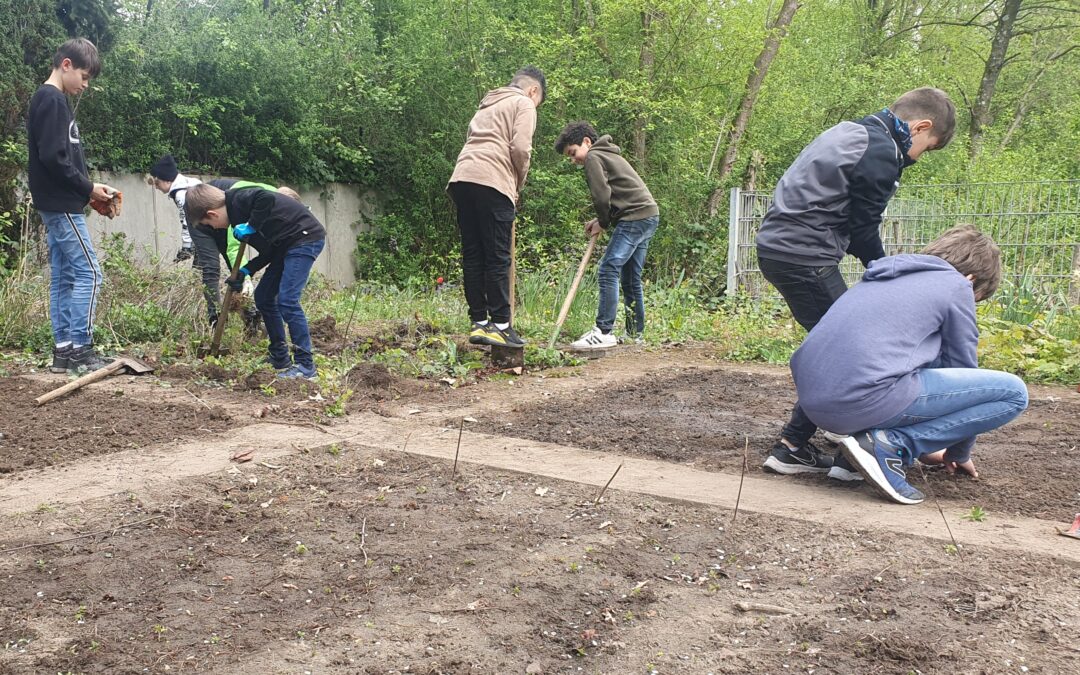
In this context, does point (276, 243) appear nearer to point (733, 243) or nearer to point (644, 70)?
point (733, 243)

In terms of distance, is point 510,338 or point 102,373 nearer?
point 102,373

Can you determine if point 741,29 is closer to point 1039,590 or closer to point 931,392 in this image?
point 931,392

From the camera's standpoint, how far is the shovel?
495 centimetres

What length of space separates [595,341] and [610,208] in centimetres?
106

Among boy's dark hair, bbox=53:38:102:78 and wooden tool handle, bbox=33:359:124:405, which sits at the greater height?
boy's dark hair, bbox=53:38:102:78

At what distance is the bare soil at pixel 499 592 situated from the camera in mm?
2191

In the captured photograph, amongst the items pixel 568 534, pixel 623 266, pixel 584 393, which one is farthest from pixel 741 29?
pixel 568 534

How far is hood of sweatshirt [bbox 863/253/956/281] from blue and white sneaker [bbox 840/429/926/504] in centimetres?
61

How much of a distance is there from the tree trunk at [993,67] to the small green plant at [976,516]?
2093 centimetres

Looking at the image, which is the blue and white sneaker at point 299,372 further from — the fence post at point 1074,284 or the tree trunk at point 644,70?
the tree trunk at point 644,70

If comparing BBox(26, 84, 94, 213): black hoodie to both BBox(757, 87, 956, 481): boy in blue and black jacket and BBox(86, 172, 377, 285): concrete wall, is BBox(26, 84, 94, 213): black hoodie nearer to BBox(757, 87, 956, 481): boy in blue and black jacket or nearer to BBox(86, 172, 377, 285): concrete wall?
BBox(86, 172, 377, 285): concrete wall

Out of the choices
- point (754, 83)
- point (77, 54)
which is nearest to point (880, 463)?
point (77, 54)

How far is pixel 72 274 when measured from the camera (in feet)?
18.6

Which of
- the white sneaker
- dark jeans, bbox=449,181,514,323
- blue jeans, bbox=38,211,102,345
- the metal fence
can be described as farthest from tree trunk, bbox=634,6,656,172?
blue jeans, bbox=38,211,102,345
